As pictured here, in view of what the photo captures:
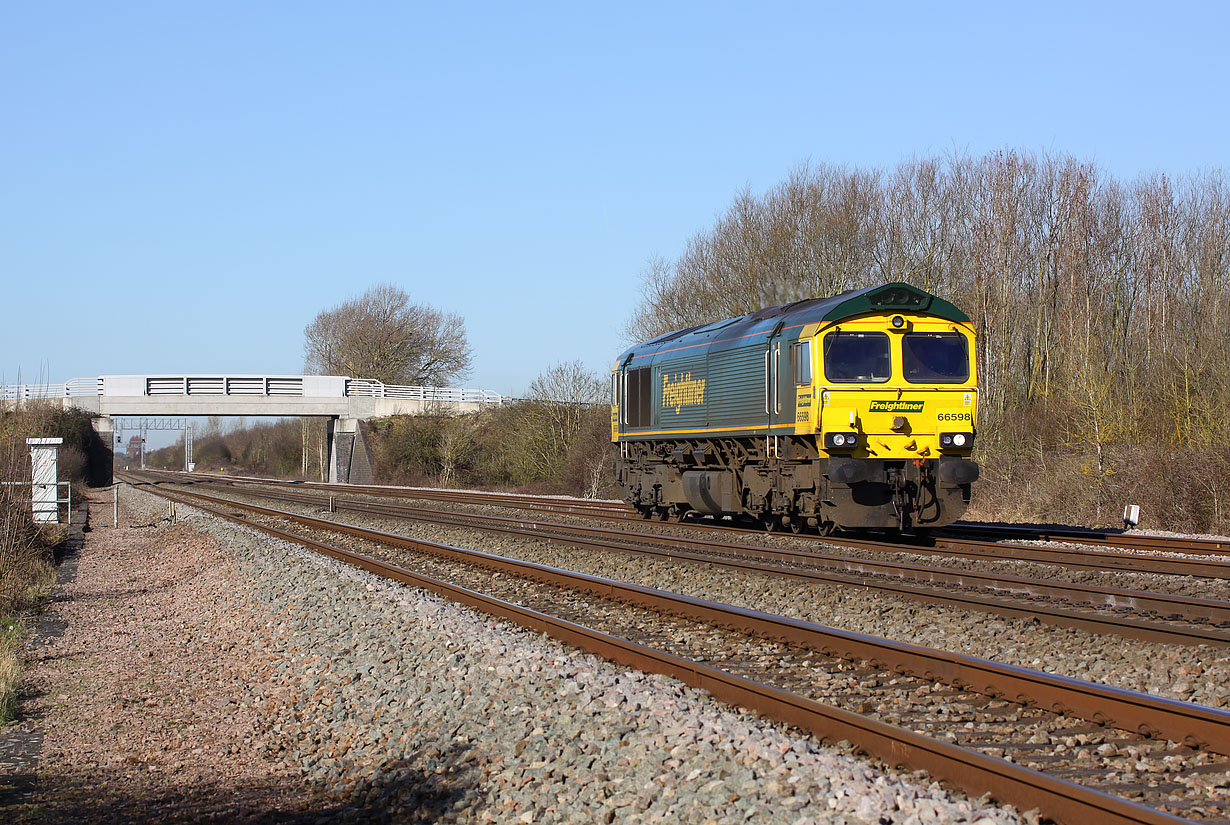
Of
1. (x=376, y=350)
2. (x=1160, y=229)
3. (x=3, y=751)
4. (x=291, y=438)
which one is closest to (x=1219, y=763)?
(x=3, y=751)

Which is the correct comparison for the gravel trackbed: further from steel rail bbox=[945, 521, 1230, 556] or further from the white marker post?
the white marker post

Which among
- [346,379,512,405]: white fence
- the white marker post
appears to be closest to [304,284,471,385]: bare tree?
[346,379,512,405]: white fence

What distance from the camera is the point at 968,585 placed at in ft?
35.3

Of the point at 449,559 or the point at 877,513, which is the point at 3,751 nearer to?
the point at 449,559

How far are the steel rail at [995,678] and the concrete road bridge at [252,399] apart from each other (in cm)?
4478

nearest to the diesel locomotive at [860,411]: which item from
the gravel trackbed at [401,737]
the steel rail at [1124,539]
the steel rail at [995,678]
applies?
the steel rail at [1124,539]

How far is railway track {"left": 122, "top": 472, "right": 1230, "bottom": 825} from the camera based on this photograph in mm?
4570

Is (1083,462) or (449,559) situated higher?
(1083,462)

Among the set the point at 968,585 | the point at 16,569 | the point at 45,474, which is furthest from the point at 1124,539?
the point at 45,474

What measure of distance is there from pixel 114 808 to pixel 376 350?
62.7 meters

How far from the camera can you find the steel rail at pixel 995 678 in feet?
17.2

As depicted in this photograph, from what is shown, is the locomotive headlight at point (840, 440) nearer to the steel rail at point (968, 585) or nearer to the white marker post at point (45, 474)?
the steel rail at point (968, 585)

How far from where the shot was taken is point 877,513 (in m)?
15.1

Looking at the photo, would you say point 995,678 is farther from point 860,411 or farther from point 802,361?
point 802,361
